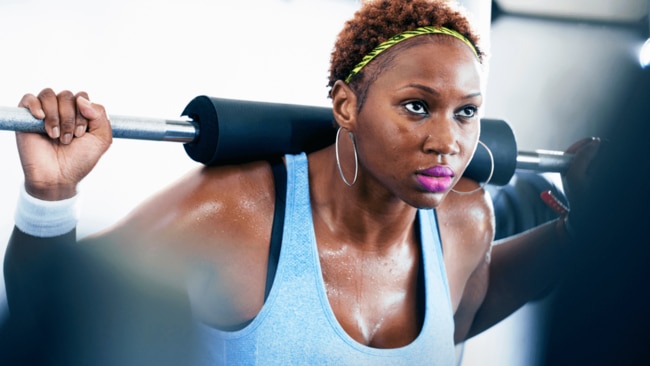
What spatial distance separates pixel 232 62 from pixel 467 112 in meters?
0.46

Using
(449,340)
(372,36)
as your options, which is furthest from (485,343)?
(372,36)

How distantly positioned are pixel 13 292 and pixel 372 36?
49 centimetres

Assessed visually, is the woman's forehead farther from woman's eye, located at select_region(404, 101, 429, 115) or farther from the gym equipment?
the gym equipment

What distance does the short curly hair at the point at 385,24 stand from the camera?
0.78 m

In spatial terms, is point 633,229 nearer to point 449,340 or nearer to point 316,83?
point 449,340

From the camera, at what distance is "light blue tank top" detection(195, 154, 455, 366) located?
0.79 meters

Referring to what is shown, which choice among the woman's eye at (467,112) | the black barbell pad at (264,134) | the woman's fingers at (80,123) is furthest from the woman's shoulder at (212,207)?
the woman's eye at (467,112)

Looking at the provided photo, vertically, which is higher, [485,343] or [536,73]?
[536,73]

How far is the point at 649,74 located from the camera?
0.79 m

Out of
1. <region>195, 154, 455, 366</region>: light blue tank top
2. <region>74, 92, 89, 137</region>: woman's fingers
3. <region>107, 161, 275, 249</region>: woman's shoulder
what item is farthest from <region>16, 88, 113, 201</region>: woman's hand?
<region>195, 154, 455, 366</region>: light blue tank top

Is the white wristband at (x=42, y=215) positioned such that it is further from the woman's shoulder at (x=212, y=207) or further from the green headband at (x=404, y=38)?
the green headband at (x=404, y=38)

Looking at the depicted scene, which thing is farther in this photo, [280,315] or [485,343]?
[485,343]

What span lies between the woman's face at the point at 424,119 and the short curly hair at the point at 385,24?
3 cm

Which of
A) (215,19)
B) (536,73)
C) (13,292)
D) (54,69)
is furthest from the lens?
(536,73)
